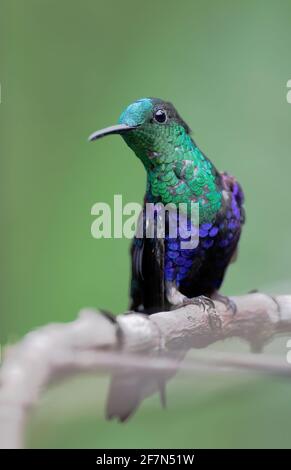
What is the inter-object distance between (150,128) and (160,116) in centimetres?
4

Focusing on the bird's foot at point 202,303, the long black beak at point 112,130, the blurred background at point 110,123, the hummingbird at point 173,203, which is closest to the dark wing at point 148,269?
the hummingbird at point 173,203

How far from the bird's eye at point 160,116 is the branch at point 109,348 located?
472 mm

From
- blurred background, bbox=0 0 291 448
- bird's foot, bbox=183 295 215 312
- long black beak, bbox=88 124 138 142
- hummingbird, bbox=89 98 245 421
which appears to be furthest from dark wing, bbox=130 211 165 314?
blurred background, bbox=0 0 291 448

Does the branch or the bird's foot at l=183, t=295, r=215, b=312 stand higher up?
the bird's foot at l=183, t=295, r=215, b=312

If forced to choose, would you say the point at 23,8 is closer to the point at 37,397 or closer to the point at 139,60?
the point at 139,60

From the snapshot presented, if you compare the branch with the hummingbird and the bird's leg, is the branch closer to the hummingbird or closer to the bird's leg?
the bird's leg

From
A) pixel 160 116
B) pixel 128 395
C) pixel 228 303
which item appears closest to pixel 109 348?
pixel 128 395

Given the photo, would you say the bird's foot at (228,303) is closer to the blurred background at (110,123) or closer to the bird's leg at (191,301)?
the bird's leg at (191,301)

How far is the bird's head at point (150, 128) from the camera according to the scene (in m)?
1.65

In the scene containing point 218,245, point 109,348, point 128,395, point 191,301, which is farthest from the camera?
point 218,245

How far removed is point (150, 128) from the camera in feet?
5.51

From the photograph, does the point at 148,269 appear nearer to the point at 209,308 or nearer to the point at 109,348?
the point at 209,308

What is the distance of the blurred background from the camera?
2.62 metres

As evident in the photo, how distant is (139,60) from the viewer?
2.98 m
